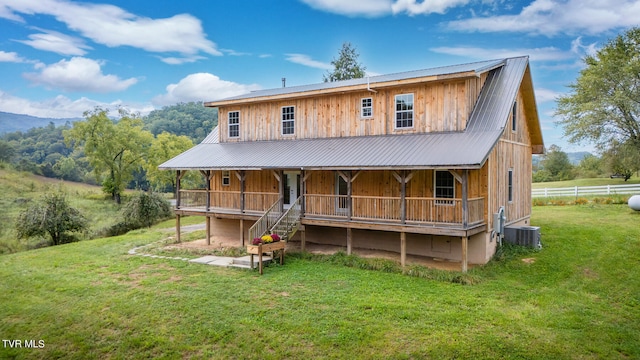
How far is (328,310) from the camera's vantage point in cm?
919

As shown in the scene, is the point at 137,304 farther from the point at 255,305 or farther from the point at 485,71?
the point at 485,71

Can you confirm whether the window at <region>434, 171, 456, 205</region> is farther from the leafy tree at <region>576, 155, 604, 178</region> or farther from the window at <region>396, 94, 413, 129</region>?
the leafy tree at <region>576, 155, 604, 178</region>

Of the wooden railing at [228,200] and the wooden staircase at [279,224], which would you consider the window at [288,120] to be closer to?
the wooden railing at [228,200]

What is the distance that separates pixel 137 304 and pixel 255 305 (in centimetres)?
303

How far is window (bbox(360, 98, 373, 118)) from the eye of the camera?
629 inches

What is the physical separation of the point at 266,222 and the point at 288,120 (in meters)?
5.38

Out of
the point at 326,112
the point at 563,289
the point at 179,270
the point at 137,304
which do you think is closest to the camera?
the point at 137,304

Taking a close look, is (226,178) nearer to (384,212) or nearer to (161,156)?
(384,212)

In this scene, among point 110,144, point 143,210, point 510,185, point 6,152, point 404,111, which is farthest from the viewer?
point 6,152

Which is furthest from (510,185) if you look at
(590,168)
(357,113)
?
(590,168)

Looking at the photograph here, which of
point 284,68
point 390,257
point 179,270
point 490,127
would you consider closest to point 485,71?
point 490,127

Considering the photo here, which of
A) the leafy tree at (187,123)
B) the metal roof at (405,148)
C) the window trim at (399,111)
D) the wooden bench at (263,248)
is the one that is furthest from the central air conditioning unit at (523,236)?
the leafy tree at (187,123)

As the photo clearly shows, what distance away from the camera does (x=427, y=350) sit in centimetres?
725

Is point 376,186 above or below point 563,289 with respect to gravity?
above
